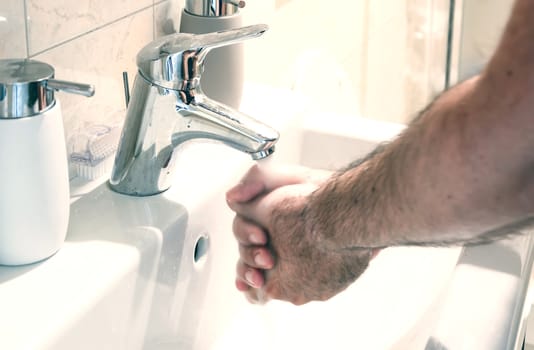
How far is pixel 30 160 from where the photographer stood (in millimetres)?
660

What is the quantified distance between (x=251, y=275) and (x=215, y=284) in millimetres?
52

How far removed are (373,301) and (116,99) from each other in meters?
0.34

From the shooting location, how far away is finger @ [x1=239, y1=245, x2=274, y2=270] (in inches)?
33.4

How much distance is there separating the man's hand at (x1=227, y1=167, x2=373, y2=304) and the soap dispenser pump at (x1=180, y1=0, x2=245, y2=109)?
0.13m

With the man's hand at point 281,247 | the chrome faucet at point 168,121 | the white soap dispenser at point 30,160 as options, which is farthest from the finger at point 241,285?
the white soap dispenser at point 30,160

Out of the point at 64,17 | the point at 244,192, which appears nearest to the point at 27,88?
the point at 64,17

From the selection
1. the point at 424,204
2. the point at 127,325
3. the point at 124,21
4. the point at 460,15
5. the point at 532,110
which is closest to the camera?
the point at 532,110

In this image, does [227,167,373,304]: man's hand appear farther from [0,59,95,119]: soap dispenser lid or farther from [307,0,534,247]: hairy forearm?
[0,59,95,119]: soap dispenser lid

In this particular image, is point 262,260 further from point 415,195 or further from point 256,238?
point 415,195

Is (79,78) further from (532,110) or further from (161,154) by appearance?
(532,110)

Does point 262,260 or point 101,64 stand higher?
point 101,64

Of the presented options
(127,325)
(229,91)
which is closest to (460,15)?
(229,91)

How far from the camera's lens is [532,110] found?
0.52 meters

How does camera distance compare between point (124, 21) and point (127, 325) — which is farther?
point (124, 21)
